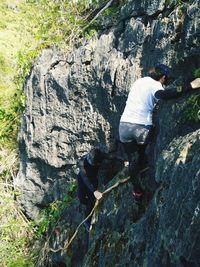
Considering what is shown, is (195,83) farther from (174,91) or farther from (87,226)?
(87,226)

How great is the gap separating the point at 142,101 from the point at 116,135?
78.9 inches

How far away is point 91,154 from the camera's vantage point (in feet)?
23.8

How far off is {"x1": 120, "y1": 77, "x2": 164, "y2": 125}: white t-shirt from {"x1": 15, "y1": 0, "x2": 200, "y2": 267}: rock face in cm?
17

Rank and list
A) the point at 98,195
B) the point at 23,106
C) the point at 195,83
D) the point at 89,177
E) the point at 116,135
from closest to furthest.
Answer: the point at 195,83
the point at 98,195
the point at 89,177
the point at 116,135
the point at 23,106

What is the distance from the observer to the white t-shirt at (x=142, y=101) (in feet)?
19.8

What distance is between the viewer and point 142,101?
6070mm

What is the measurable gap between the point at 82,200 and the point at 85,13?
3932mm

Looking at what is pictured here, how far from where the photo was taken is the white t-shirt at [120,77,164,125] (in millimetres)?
6023

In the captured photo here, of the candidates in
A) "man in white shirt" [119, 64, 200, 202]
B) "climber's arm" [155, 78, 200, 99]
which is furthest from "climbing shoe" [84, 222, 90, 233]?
"climber's arm" [155, 78, 200, 99]

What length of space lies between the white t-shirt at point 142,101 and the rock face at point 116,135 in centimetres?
17

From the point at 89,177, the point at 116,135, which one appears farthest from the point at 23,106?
the point at 89,177

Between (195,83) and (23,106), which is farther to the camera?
(23,106)

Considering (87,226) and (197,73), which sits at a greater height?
(197,73)

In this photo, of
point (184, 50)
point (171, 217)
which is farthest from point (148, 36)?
point (171, 217)
